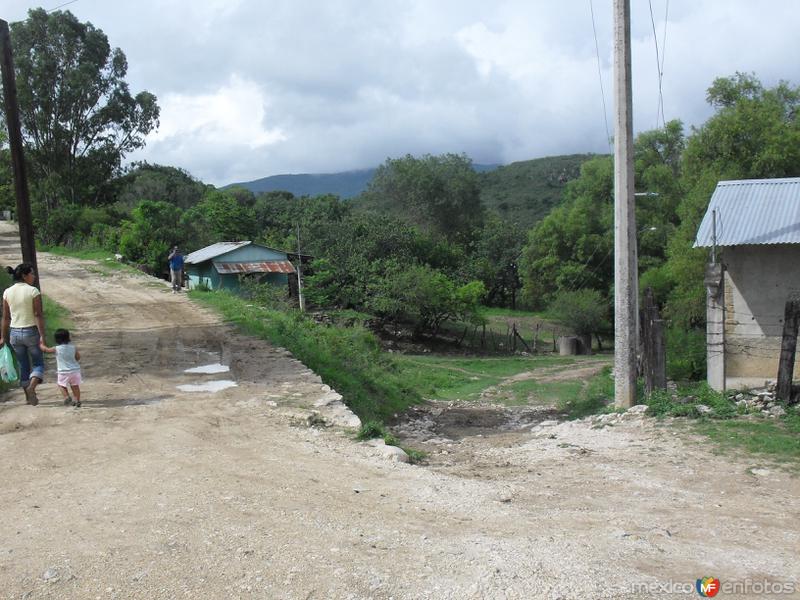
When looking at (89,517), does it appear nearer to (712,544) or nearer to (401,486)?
(401,486)

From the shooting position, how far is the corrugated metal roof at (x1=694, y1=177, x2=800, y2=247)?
1241 centimetres

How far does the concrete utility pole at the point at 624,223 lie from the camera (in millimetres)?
10914

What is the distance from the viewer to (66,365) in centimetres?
870

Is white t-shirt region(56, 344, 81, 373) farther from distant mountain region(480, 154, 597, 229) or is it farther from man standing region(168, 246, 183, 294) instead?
distant mountain region(480, 154, 597, 229)

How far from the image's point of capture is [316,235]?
136ft

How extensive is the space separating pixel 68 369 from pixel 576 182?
130ft

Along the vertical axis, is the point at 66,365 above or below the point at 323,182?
below

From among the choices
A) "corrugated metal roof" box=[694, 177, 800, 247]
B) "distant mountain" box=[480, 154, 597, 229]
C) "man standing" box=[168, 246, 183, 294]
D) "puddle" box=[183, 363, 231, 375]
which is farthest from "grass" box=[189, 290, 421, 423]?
"distant mountain" box=[480, 154, 597, 229]

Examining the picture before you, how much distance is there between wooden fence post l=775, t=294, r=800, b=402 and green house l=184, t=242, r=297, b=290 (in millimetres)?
23927

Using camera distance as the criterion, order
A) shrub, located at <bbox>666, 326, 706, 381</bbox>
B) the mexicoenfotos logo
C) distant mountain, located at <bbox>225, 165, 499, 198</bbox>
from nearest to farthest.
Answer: the mexicoenfotos logo, shrub, located at <bbox>666, 326, 706, 381</bbox>, distant mountain, located at <bbox>225, 165, 499, 198</bbox>

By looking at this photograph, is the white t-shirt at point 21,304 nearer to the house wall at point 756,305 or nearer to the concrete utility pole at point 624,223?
the concrete utility pole at point 624,223

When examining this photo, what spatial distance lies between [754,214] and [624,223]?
365 cm

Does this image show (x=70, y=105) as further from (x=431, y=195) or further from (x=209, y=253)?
(x=431, y=195)

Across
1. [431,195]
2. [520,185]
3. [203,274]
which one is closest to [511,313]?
[431,195]
